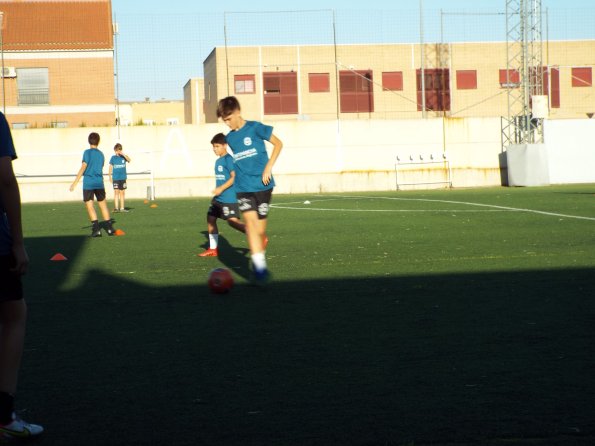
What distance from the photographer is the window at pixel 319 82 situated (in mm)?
46188

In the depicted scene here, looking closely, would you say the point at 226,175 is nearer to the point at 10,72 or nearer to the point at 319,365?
the point at 319,365

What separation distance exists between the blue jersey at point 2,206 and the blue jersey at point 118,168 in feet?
70.5

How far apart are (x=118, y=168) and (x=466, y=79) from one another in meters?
28.4

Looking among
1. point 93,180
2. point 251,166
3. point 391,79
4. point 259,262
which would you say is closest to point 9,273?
point 259,262

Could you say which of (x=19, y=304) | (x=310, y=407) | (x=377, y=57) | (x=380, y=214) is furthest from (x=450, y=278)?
(x=377, y=57)

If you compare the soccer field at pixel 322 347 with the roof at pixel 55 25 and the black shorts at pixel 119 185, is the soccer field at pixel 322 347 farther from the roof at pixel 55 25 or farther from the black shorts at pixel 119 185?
the roof at pixel 55 25

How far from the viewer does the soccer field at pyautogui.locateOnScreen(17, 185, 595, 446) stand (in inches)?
170

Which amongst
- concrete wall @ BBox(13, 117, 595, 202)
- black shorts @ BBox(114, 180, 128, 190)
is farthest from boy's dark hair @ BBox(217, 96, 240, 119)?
concrete wall @ BBox(13, 117, 595, 202)

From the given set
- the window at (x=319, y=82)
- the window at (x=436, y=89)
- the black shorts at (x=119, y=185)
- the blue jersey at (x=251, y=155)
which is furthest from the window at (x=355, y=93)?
the blue jersey at (x=251, y=155)

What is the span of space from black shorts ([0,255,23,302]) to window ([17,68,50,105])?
40868 millimetres

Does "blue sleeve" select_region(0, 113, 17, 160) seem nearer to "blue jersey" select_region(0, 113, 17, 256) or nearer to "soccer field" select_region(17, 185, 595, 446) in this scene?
"blue jersey" select_region(0, 113, 17, 256)

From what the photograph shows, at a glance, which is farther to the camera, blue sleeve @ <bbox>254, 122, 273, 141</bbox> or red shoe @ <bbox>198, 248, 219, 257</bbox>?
red shoe @ <bbox>198, 248, 219, 257</bbox>

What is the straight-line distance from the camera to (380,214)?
2012cm

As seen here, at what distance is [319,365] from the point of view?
5.56m
